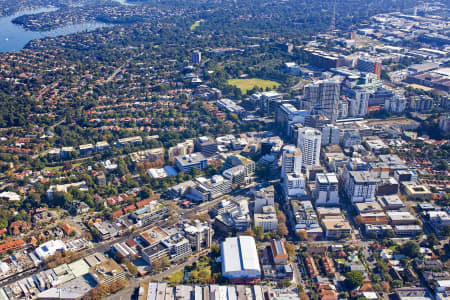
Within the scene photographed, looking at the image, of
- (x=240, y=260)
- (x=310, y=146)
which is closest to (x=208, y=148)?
(x=310, y=146)

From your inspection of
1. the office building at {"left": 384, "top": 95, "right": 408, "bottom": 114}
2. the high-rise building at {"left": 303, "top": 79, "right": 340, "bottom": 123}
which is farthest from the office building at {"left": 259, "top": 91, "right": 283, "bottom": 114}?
the office building at {"left": 384, "top": 95, "right": 408, "bottom": 114}

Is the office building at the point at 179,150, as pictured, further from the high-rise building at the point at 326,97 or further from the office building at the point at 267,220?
the high-rise building at the point at 326,97

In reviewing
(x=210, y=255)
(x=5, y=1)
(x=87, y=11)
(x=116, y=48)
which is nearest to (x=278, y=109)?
(x=210, y=255)

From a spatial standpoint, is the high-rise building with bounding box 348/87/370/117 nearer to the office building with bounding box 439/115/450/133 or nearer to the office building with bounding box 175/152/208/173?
the office building with bounding box 439/115/450/133

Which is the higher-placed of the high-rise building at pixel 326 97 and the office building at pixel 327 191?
the high-rise building at pixel 326 97

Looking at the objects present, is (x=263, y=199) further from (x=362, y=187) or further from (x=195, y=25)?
(x=195, y=25)

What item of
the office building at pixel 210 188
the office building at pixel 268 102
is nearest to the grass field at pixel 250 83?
the office building at pixel 268 102
